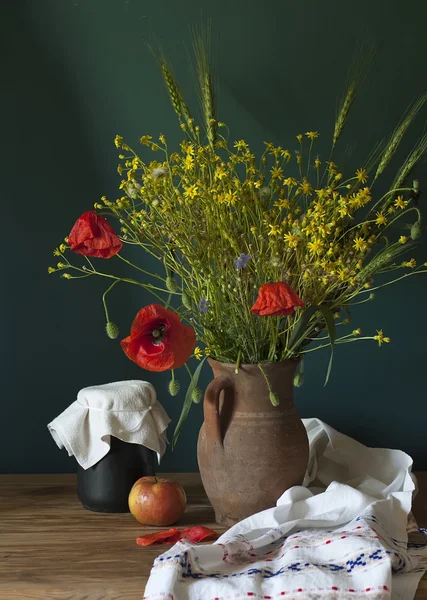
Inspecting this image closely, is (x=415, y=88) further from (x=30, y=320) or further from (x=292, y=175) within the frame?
(x=30, y=320)

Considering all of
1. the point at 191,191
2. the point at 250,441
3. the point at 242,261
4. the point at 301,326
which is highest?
the point at 191,191

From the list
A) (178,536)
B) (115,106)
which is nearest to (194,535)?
(178,536)

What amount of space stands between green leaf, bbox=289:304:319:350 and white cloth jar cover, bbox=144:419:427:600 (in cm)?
16

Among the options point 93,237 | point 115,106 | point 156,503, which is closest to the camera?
point 93,237

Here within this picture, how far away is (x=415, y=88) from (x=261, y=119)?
0.31 meters

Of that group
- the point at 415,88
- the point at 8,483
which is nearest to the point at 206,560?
the point at 8,483

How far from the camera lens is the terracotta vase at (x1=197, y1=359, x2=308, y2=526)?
1.29m

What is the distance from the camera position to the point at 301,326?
1261mm

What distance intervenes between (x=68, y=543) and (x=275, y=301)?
19.9 inches

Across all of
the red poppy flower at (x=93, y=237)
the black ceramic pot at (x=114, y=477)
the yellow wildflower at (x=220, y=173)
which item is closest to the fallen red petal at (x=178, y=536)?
the black ceramic pot at (x=114, y=477)

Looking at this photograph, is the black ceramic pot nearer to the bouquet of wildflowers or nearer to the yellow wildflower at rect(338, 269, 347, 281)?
the bouquet of wildflowers

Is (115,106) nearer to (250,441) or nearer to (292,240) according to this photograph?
(292,240)

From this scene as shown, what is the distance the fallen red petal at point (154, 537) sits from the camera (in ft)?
4.12

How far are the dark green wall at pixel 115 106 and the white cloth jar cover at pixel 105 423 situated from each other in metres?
0.26
